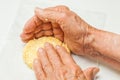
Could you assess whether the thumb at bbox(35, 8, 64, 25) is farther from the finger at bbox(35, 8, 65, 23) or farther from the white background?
the white background

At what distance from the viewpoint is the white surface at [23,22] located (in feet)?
3.37

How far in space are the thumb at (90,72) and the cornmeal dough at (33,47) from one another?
185 mm

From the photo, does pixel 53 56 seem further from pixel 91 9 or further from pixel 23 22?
pixel 91 9

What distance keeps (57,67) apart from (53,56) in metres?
0.05

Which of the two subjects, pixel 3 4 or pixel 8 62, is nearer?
pixel 8 62

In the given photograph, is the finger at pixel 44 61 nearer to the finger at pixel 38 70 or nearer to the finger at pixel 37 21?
the finger at pixel 38 70

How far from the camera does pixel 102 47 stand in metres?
1.04

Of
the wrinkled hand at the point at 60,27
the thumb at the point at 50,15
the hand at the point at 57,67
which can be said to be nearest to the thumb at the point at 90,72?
the hand at the point at 57,67

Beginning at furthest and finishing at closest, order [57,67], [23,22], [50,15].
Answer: [23,22]
[50,15]
[57,67]

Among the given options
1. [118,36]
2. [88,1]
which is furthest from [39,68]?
[88,1]

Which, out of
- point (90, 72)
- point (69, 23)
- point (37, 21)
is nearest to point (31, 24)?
point (37, 21)

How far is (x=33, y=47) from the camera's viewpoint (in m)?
1.07

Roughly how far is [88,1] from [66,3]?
11 cm

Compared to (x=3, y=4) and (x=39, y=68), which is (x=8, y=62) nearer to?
(x=39, y=68)
